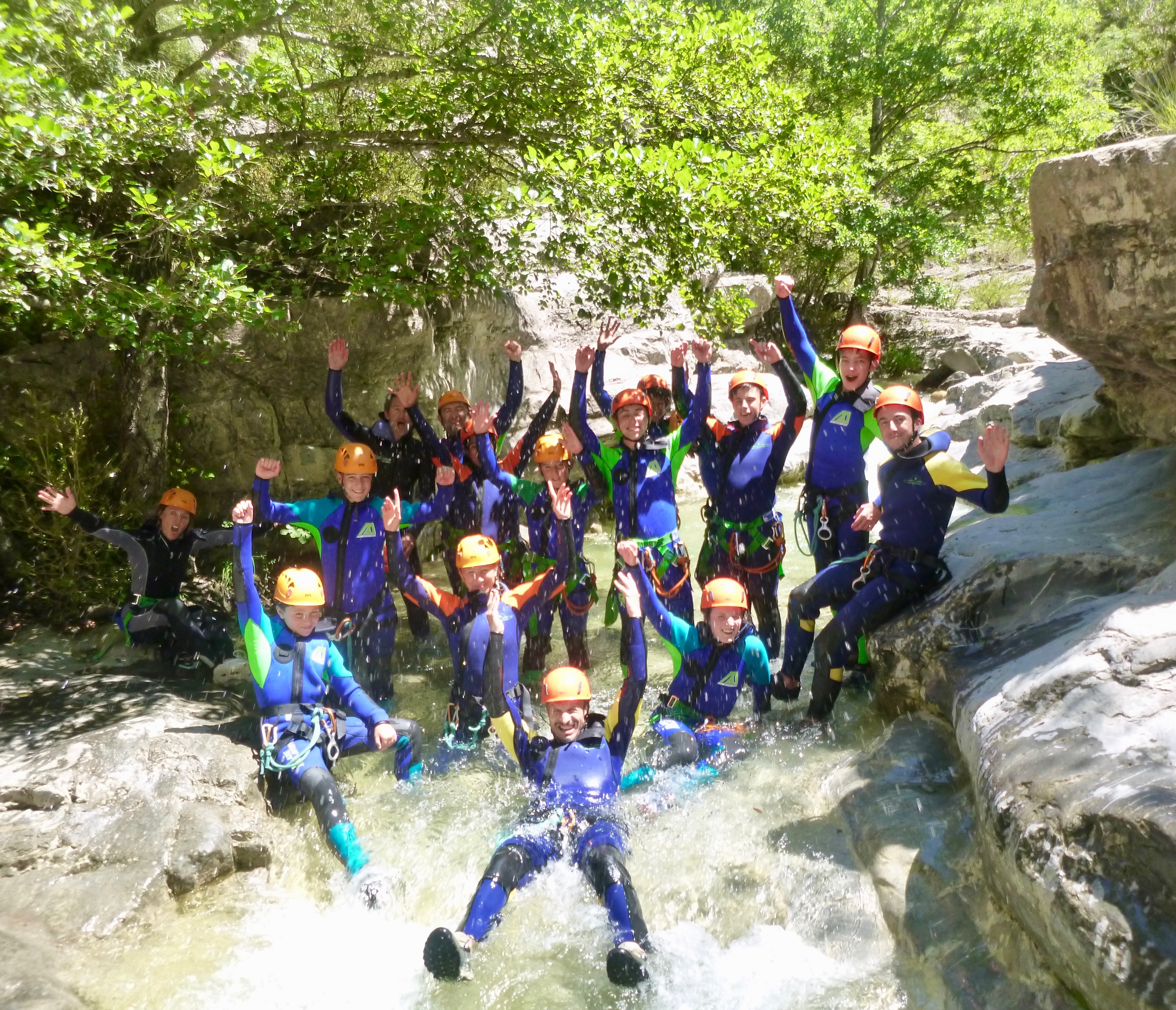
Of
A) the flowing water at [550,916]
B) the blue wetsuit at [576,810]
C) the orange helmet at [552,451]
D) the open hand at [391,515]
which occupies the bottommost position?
the flowing water at [550,916]

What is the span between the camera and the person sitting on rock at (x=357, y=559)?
19.1ft

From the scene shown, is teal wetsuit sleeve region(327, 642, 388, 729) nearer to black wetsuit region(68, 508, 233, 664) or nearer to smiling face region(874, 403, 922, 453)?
black wetsuit region(68, 508, 233, 664)

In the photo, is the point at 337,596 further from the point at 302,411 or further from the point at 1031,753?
the point at 1031,753

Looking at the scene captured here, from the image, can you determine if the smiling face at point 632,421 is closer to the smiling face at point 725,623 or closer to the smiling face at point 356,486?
the smiling face at point 725,623

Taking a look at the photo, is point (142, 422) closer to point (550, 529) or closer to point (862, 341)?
point (550, 529)

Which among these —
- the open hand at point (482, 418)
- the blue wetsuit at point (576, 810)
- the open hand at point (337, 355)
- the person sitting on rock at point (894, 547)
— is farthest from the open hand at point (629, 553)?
the open hand at point (337, 355)

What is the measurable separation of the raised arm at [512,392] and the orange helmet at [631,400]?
3.00 ft

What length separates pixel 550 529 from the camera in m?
6.34

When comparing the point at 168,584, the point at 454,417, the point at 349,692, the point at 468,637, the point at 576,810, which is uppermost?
the point at 454,417

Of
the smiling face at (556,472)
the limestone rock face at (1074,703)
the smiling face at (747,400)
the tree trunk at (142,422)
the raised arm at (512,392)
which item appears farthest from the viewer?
the tree trunk at (142,422)

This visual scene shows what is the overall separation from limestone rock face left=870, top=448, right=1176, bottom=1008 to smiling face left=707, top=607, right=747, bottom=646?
858 millimetres

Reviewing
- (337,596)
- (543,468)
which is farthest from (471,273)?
(337,596)

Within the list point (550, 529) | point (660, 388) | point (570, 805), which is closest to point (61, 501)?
point (550, 529)

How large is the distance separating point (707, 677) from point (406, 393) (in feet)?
10.1
